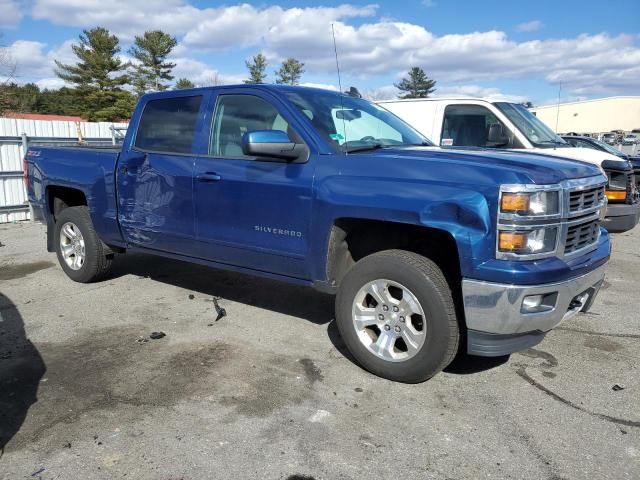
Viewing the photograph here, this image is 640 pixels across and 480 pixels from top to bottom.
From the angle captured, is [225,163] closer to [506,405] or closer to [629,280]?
[506,405]

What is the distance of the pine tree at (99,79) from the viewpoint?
49969mm

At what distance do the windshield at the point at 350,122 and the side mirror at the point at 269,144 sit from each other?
279 millimetres

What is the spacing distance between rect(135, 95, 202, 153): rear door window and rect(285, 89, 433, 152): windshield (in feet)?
3.23

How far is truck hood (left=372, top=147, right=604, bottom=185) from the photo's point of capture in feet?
10.4

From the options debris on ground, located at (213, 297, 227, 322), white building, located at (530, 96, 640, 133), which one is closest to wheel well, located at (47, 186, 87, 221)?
debris on ground, located at (213, 297, 227, 322)

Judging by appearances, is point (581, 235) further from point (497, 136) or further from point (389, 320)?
point (497, 136)

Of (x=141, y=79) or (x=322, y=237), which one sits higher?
(x=141, y=79)

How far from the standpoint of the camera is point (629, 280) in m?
6.45

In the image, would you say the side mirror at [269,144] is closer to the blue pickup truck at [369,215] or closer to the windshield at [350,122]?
the blue pickup truck at [369,215]

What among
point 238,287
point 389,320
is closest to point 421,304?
point 389,320

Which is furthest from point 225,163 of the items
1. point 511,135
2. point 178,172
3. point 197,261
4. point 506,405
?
point 511,135

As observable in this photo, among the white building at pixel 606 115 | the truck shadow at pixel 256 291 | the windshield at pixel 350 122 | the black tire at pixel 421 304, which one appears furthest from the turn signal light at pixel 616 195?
the white building at pixel 606 115

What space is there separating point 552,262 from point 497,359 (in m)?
1.20

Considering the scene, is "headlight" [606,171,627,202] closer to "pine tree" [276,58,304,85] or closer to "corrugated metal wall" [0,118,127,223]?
"corrugated metal wall" [0,118,127,223]
